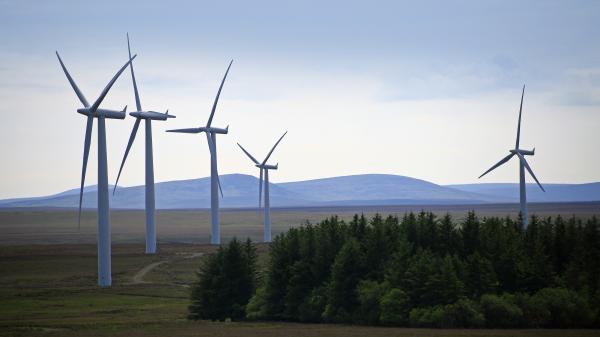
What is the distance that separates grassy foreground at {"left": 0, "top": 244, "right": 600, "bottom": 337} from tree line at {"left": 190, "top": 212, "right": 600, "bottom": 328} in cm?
385

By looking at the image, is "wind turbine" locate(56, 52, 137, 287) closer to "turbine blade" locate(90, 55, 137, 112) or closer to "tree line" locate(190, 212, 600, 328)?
"turbine blade" locate(90, 55, 137, 112)

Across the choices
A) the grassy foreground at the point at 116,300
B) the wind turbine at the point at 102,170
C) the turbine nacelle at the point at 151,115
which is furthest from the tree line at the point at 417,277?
the turbine nacelle at the point at 151,115

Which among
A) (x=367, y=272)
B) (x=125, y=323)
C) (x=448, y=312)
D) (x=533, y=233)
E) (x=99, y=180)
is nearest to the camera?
(x=448, y=312)

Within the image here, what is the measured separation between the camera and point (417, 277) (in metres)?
66.9

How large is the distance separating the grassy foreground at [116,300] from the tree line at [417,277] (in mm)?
3849

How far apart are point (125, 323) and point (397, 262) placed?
1883 cm

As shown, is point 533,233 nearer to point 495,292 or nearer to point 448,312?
point 495,292

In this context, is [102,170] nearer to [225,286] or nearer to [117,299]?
[117,299]

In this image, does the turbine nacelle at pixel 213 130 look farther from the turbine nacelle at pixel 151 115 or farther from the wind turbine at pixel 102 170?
the wind turbine at pixel 102 170

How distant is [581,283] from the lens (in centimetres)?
6694

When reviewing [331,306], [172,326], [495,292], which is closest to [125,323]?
[172,326]

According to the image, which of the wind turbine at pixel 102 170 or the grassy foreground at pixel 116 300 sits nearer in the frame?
the grassy foreground at pixel 116 300

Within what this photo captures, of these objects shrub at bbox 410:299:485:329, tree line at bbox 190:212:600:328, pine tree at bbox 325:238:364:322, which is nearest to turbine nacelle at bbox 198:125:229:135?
tree line at bbox 190:212:600:328

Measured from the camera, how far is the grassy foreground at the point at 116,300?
60.3m
